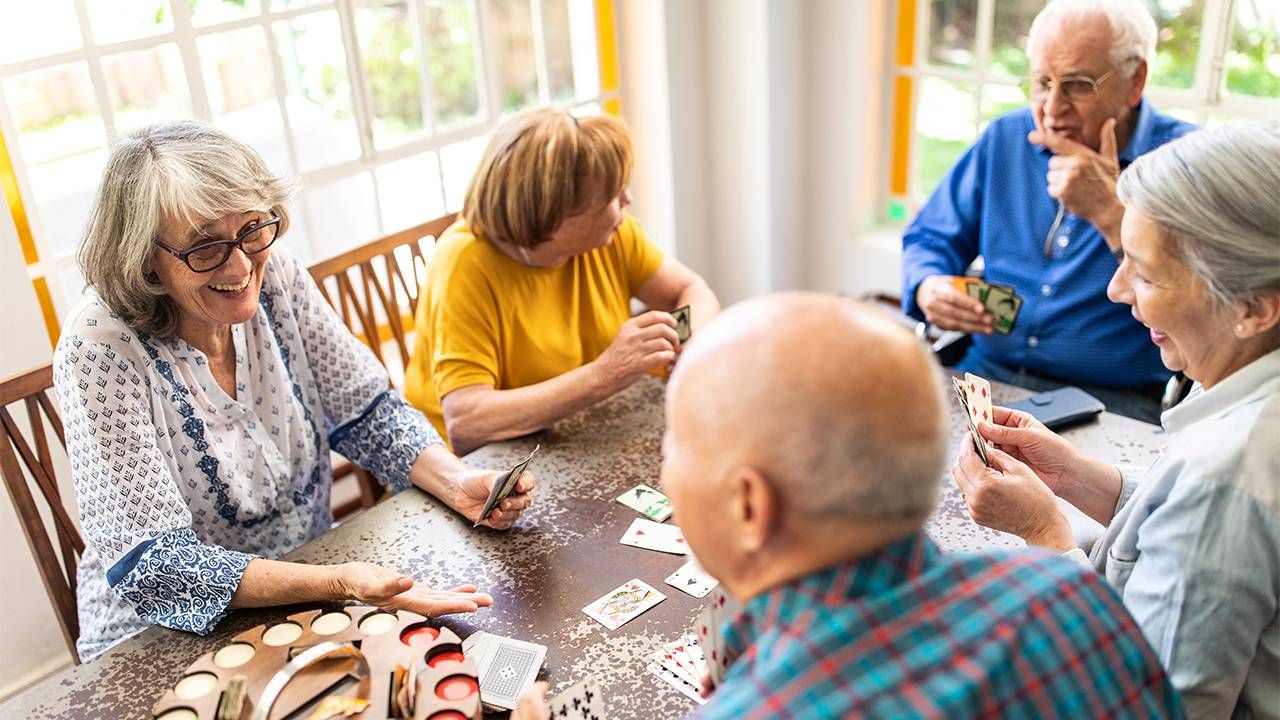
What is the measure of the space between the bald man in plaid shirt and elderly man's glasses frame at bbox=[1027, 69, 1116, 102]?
1.71 meters

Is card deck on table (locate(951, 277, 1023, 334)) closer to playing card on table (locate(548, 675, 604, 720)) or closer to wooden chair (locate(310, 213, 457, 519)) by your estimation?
wooden chair (locate(310, 213, 457, 519))

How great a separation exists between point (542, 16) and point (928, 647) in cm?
290

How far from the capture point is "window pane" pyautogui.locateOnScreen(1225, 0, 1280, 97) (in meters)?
2.84

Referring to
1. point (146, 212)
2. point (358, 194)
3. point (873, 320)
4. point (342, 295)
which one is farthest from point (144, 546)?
point (358, 194)

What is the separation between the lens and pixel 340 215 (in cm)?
309

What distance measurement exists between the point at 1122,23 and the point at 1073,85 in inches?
6.2

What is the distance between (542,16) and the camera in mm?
3439

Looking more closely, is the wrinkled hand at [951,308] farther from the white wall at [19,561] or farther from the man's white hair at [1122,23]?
the white wall at [19,561]

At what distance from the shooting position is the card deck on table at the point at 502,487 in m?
1.72

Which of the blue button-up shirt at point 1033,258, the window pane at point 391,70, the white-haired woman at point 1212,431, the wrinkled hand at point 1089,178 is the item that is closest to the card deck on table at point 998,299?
the blue button-up shirt at point 1033,258

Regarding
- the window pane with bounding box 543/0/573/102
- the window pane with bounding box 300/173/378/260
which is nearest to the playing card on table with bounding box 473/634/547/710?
the window pane with bounding box 300/173/378/260

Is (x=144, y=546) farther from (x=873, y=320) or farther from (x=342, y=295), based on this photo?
(x=873, y=320)

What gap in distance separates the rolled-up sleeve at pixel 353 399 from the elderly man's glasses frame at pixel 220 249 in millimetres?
182

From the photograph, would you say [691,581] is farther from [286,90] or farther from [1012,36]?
[1012,36]
